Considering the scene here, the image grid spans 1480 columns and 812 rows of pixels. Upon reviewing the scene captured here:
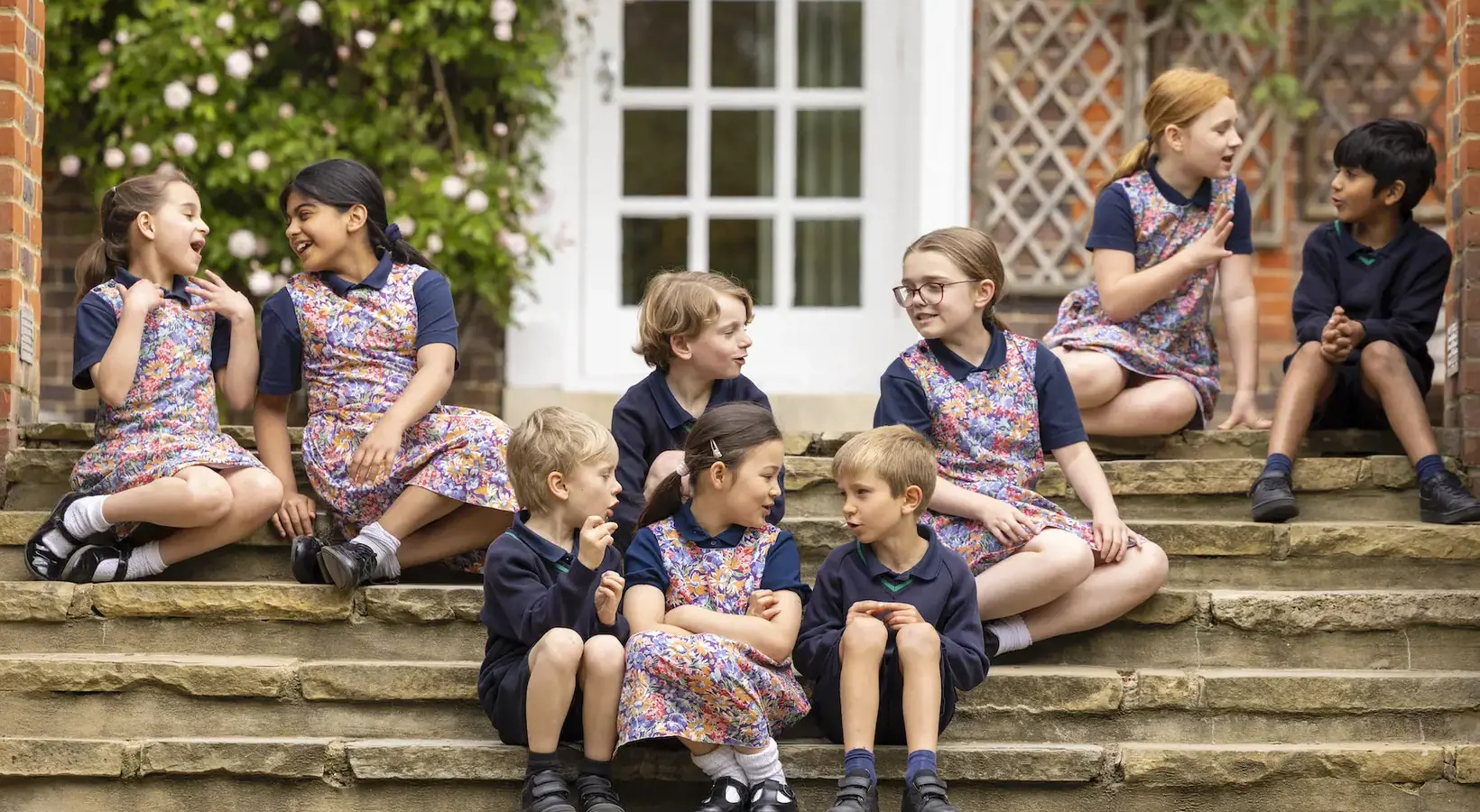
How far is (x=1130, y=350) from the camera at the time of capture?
4508mm

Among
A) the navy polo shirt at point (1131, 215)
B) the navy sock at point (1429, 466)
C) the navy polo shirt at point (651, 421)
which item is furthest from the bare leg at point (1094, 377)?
the navy polo shirt at point (651, 421)

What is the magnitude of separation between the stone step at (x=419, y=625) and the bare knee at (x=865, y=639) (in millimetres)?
658

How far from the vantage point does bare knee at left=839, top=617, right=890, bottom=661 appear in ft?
10.5

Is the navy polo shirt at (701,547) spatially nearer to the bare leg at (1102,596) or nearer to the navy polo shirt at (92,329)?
the bare leg at (1102,596)

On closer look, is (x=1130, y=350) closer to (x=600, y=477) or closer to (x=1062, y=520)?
(x=1062, y=520)

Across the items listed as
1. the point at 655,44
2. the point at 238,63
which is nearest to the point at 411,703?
the point at 238,63

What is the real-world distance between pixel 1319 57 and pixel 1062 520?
3.53 metres

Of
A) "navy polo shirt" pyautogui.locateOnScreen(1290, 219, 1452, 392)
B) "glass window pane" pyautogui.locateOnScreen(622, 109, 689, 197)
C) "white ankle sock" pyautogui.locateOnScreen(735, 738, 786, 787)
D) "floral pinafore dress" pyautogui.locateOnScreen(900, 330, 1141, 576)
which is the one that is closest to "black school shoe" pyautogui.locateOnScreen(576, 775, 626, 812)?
"white ankle sock" pyautogui.locateOnScreen(735, 738, 786, 787)

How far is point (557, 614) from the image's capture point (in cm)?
317

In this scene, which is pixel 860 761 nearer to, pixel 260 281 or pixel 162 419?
pixel 162 419

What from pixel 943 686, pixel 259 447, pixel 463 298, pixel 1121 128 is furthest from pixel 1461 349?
pixel 463 298

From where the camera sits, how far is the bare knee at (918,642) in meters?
3.19

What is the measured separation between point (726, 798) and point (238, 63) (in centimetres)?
385

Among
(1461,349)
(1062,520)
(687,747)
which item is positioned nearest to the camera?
(687,747)
